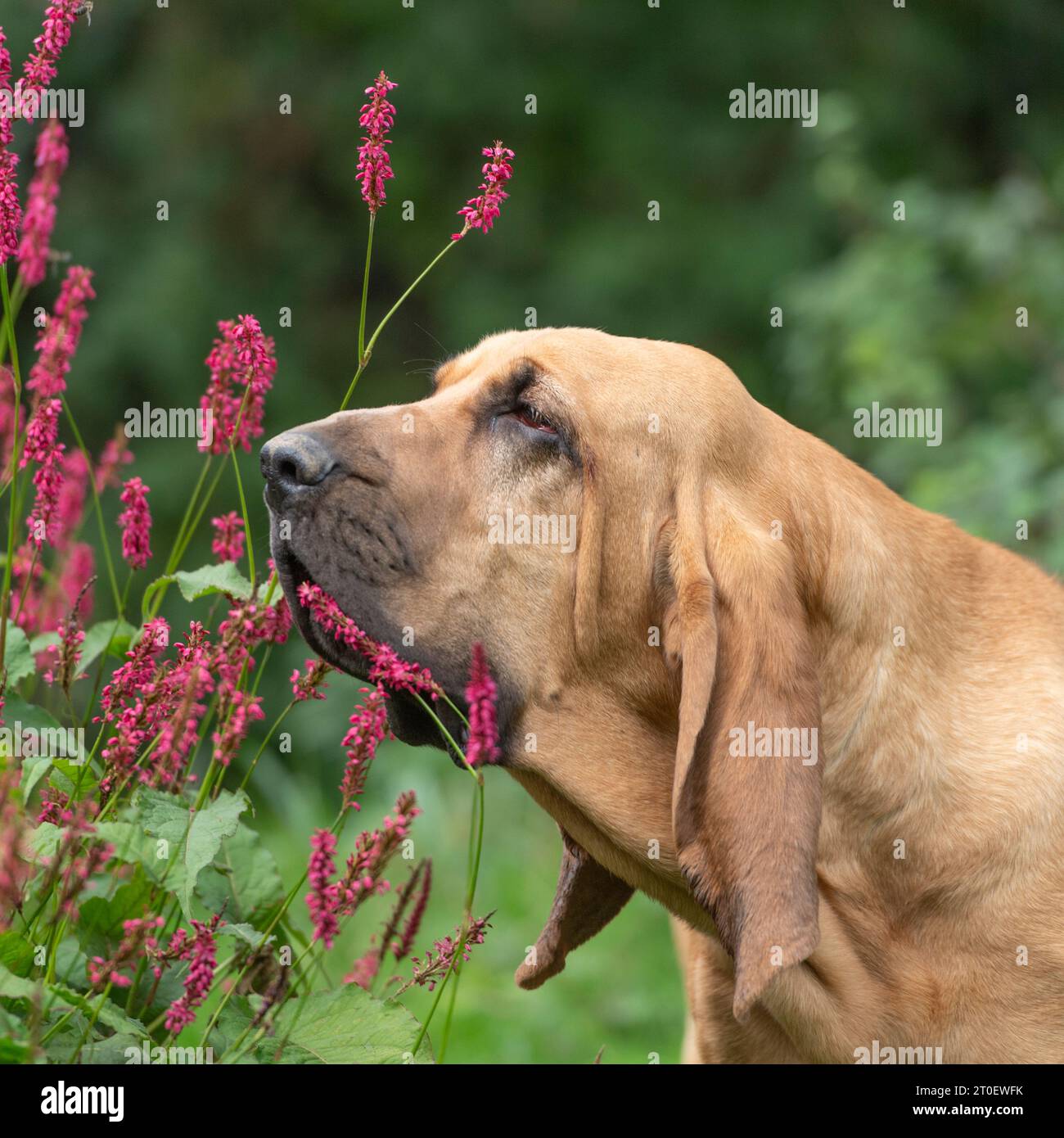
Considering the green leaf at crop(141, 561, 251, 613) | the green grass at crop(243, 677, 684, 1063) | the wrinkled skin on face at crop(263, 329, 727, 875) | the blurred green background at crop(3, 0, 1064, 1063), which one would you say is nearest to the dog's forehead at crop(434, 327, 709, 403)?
the wrinkled skin on face at crop(263, 329, 727, 875)

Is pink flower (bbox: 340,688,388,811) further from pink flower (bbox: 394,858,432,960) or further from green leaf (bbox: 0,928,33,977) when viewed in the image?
green leaf (bbox: 0,928,33,977)

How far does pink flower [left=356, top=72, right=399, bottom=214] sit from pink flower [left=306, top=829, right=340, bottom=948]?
127cm

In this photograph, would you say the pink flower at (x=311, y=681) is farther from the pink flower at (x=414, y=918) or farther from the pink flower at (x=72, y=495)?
the pink flower at (x=72, y=495)

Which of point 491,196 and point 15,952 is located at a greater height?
point 491,196

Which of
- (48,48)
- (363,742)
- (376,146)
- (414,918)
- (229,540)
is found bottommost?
(414,918)

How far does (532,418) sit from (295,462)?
56 centimetres

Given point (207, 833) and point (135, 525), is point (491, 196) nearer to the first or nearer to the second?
point (135, 525)

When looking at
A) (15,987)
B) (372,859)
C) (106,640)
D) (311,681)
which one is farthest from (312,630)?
(15,987)

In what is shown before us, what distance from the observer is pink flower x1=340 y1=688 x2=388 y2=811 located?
2656 mm

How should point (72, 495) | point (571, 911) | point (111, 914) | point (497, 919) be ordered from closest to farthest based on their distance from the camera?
point (111, 914) < point (571, 911) < point (72, 495) < point (497, 919)

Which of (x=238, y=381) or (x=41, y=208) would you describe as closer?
(x=41, y=208)

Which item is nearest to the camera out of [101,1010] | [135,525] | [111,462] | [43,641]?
[101,1010]

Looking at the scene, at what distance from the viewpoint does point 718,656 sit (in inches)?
112

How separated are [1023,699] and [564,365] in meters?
1.30
